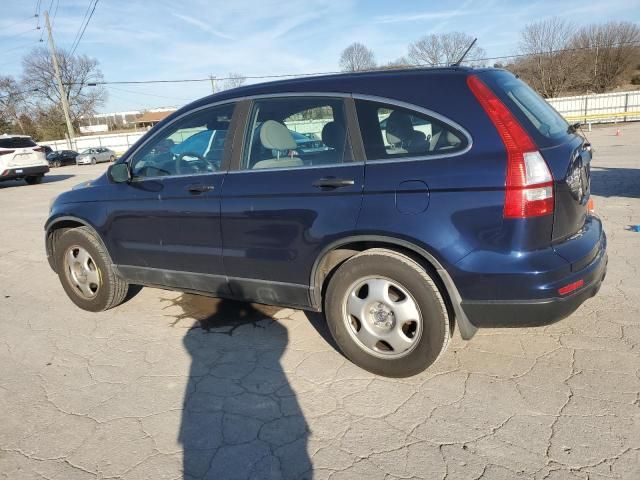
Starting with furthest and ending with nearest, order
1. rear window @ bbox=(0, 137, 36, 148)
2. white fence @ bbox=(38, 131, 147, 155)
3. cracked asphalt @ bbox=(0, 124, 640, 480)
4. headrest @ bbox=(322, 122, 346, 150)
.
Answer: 1. white fence @ bbox=(38, 131, 147, 155)
2. rear window @ bbox=(0, 137, 36, 148)
3. headrest @ bbox=(322, 122, 346, 150)
4. cracked asphalt @ bbox=(0, 124, 640, 480)

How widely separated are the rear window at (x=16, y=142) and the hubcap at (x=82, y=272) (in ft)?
46.8

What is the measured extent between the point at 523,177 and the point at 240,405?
2.00 metres

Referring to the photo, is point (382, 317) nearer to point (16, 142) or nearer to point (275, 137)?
point (275, 137)

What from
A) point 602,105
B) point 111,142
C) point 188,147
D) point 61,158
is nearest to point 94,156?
point 61,158

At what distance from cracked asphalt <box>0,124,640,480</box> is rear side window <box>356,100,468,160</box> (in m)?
1.38

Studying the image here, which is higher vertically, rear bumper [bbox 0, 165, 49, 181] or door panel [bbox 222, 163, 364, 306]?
rear bumper [bbox 0, 165, 49, 181]

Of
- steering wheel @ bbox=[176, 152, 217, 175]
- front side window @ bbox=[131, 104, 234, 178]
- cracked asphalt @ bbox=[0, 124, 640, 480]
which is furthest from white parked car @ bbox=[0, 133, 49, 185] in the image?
steering wheel @ bbox=[176, 152, 217, 175]

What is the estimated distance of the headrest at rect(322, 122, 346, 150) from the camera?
291cm

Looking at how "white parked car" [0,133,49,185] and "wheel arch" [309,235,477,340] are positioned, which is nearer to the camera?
"wheel arch" [309,235,477,340]

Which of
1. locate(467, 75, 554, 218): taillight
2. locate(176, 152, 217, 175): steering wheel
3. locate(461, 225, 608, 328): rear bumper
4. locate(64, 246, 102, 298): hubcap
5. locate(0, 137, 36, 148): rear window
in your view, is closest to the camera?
locate(467, 75, 554, 218): taillight

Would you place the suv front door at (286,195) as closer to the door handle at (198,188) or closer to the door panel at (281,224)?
the door panel at (281,224)

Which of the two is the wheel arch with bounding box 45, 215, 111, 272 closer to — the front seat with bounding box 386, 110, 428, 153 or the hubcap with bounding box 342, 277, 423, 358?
the hubcap with bounding box 342, 277, 423, 358

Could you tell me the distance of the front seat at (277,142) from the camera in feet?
10.3

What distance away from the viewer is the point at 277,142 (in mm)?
3234
